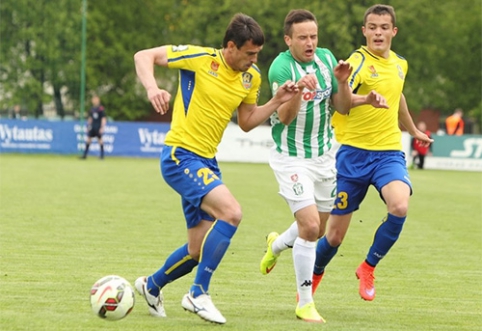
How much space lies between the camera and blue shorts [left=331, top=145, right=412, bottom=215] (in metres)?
8.20

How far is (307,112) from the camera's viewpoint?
739 centimetres

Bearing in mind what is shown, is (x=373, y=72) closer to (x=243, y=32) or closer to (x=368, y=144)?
(x=368, y=144)

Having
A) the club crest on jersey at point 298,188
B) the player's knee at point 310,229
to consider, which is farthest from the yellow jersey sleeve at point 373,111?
the player's knee at point 310,229

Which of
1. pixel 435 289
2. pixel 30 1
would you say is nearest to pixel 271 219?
pixel 435 289

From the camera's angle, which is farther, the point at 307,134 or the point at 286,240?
the point at 286,240

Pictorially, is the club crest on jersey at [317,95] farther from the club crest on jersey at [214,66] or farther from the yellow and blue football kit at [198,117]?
the club crest on jersey at [214,66]

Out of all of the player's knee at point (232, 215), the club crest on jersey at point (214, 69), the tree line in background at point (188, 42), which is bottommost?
the tree line in background at point (188, 42)

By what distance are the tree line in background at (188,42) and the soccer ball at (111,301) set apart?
30.7 m

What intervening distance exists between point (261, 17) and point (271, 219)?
34441mm

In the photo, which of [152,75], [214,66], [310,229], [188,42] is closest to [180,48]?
[214,66]

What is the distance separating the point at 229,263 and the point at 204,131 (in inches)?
127

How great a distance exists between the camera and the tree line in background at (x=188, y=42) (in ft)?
123

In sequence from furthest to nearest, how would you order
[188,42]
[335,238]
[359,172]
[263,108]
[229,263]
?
[188,42] → [229,263] → [359,172] → [335,238] → [263,108]

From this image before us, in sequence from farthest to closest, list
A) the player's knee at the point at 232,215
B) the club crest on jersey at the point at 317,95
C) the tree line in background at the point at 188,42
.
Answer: the tree line in background at the point at 188,42
the club crest on jersey at the point at 317,95
the player's knee at the point at 232,215
